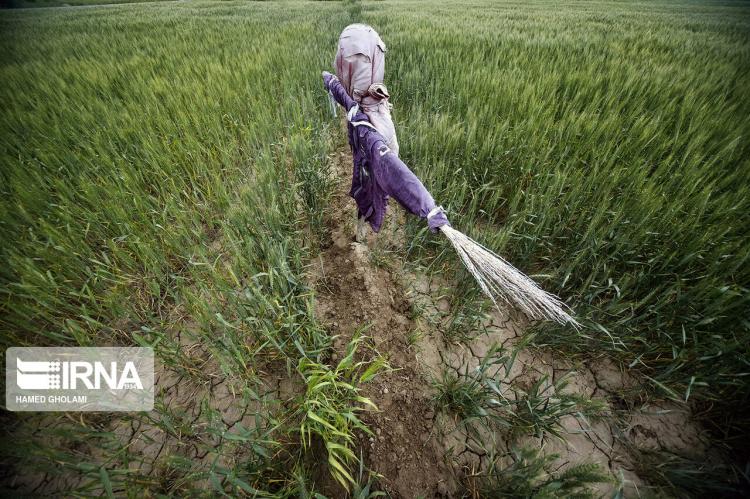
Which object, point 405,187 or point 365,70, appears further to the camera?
point 365,70

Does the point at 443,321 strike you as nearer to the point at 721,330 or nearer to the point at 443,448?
the point at 443,448

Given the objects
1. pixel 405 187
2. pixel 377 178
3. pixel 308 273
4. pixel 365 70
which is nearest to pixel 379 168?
pixel 377 178

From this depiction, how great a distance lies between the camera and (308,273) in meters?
1.83

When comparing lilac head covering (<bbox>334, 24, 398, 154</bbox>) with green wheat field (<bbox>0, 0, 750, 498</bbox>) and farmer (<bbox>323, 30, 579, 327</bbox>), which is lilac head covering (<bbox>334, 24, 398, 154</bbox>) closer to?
farmer (<bbox>323, 30, 579, 327</bbox>)

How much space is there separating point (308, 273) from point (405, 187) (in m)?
1.10

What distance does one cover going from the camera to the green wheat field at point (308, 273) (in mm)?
1133

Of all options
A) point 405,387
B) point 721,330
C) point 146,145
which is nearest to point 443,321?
point 405,387

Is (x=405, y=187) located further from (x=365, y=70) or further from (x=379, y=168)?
(x=365, y=70)

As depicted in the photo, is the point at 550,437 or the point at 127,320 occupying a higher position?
the point at 127,320

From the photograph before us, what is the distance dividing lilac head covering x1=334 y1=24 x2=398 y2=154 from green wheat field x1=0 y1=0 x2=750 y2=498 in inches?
28.7

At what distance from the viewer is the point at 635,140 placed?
7.40 feet

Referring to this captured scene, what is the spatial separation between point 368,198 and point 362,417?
1.10 metres

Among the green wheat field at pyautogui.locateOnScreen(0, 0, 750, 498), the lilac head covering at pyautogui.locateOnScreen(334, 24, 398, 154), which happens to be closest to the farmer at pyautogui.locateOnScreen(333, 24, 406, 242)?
the lilac head covering at pyautogui.locateOnScreen(334, 24, 398, 154)

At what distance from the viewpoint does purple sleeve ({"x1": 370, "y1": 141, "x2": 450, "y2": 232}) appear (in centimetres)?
89
